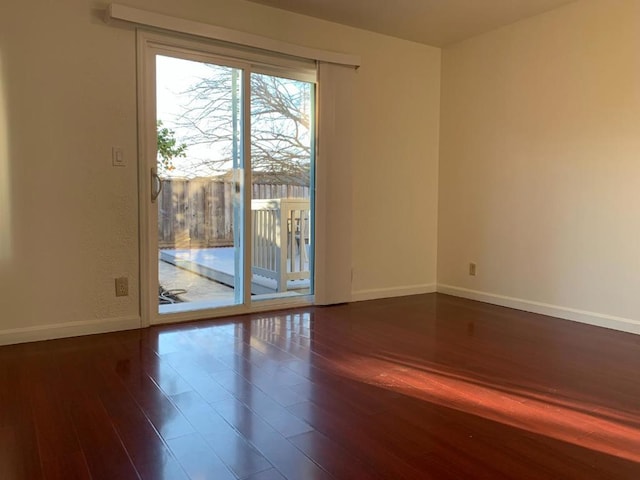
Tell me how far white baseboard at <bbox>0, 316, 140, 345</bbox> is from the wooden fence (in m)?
0.61

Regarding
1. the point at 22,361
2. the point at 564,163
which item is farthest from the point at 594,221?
the point at 22,361

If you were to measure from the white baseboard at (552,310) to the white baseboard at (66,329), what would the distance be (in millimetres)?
3038

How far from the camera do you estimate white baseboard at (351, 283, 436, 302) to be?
4.52 metres

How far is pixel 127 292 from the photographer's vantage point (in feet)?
11.0

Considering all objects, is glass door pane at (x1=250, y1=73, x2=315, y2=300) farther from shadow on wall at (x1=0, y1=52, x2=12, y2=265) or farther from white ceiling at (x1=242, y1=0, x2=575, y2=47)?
shadow on wall at (x1=0, y1=52, x2=12, y2=265)

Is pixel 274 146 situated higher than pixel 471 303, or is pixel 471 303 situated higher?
pixel 274 146

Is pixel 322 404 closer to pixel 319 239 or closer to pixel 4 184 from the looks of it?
pixel 319 239

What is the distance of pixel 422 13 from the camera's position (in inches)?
156

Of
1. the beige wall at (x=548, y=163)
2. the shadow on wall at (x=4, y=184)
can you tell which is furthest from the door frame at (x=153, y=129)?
the beige wall at (x=548, y=163)

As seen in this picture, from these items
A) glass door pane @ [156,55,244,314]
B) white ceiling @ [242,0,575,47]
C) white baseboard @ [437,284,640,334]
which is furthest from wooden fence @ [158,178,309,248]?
white baseboard @ [437,284,640,334]

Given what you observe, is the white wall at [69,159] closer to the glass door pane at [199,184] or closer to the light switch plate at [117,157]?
the light switch plate at [117,157]

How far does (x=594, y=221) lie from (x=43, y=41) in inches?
159

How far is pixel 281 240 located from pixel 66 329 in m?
1.83

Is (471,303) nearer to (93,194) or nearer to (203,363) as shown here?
(203,363)
